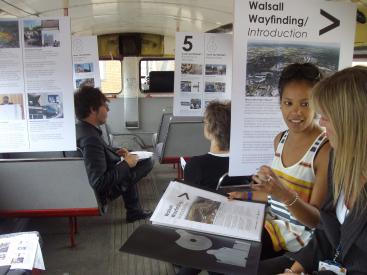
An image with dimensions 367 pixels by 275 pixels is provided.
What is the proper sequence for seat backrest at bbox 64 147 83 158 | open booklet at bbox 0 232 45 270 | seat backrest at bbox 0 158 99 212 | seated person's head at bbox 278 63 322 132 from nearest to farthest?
seated person's head at bbox 278 63 322 132, open booklet at bbox 0 232 45 270, seat backrest at bbox 0 158 99 212, seat backrest at bbox 64 147 83 158

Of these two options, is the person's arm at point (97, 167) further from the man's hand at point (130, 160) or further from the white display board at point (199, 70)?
the white display board at point (199, 70)

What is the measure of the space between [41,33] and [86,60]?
2843 millimetres

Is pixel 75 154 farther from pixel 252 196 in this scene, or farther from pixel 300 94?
pixel 300 94

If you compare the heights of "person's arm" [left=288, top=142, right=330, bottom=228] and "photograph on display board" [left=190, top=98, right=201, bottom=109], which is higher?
"photograph on display board" [left=190, top=98, right=201, bottom=109]

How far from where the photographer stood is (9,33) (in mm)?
2756

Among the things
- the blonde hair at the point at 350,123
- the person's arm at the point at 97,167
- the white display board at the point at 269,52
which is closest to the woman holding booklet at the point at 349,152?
the blonde hair at the point at 350,123

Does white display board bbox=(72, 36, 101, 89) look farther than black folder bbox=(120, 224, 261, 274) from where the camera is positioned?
Yes

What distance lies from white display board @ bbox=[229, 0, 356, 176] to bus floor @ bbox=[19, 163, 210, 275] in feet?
5.09

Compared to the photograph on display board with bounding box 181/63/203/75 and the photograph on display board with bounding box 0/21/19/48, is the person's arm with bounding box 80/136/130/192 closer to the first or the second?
the photograph on display board with bounding box 0/21/19/48

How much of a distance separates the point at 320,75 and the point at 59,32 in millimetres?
1903

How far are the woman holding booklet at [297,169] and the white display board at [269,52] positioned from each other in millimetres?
397

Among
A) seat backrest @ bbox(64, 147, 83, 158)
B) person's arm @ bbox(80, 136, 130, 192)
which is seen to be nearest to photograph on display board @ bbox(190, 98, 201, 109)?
person's arm @ bbox(80, 136, 130, 192)

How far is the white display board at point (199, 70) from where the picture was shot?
510 centimetres

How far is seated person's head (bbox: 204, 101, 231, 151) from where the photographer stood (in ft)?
8.94
